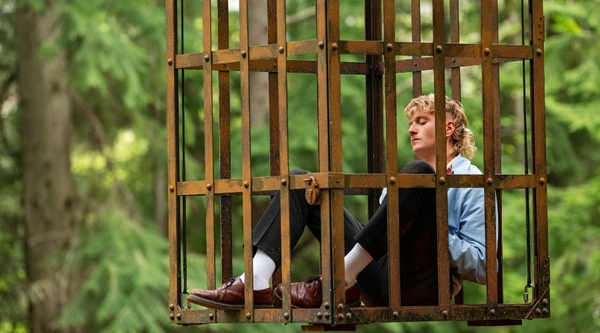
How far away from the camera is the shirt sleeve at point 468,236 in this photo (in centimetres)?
400

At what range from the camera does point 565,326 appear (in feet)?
33.8

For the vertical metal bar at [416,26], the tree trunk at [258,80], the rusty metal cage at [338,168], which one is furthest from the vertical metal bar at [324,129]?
the tree trunk at [258,80]

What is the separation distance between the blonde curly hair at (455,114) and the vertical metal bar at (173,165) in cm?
80

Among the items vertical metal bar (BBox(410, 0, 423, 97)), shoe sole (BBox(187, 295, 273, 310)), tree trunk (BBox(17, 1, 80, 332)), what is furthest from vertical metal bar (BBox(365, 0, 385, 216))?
tree trunk (BBox(17, 1, 80, 332))

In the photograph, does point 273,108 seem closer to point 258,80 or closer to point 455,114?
point 455,114

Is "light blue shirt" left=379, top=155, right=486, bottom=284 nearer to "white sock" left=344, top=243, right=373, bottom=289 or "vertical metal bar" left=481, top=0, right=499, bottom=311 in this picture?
"vertical metal bar" left=481, top=0, right=499, bottom=311

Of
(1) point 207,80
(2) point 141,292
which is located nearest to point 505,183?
(1) point 207,80

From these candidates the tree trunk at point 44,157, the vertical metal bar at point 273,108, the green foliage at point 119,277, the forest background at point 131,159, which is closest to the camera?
the vertical metal bar at point 273,108

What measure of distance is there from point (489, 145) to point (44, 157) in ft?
26.6

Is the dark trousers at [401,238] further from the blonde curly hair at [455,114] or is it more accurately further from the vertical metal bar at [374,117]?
the vertical metal bar at [374,117]

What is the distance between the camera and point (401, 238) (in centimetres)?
404

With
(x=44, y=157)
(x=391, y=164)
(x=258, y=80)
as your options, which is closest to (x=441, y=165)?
(x=391, y=164)

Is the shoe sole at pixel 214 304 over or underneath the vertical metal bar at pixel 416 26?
underneath

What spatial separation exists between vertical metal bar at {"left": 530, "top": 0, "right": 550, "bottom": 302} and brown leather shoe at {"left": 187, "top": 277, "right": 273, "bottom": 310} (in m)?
0.89
